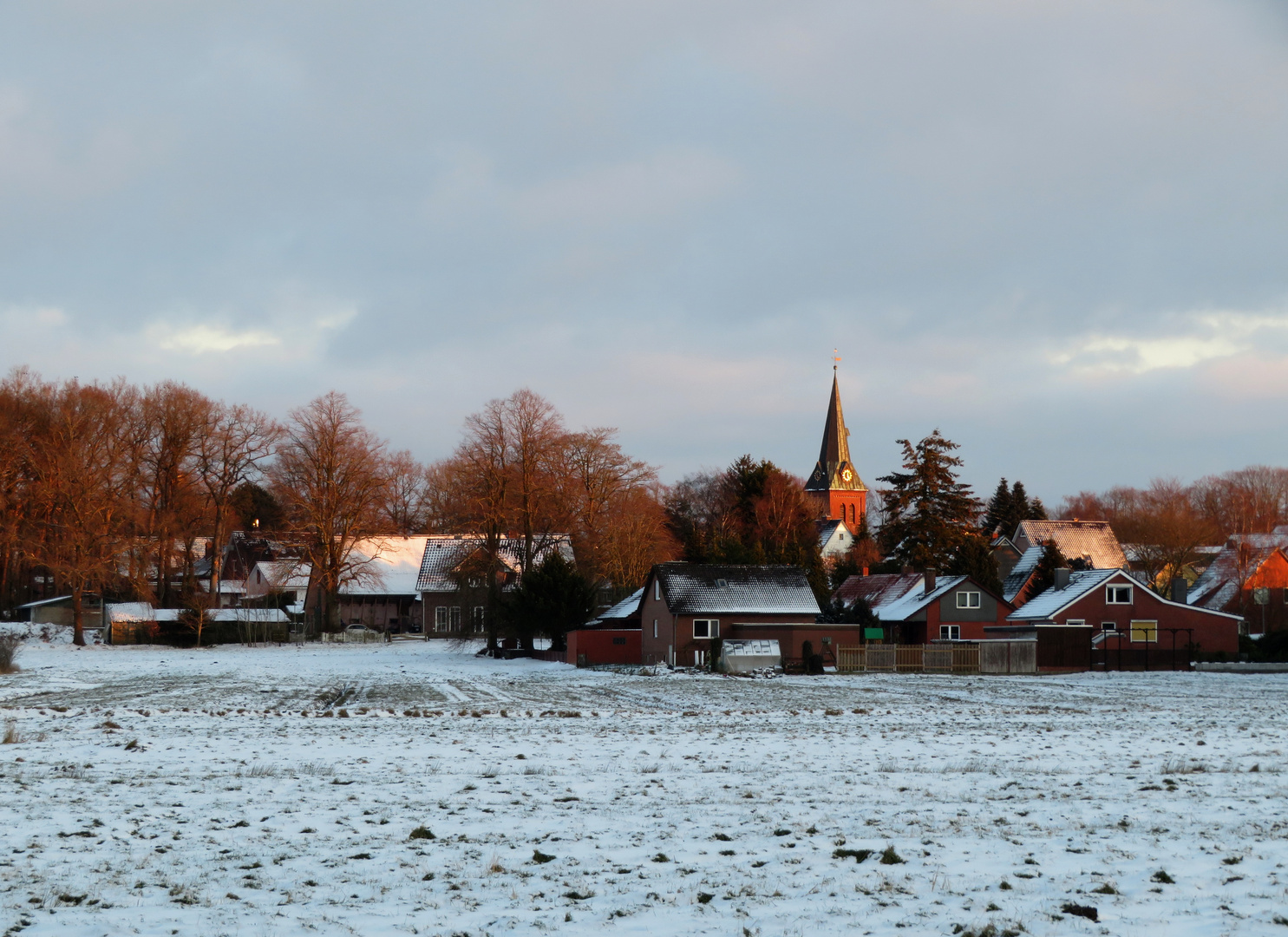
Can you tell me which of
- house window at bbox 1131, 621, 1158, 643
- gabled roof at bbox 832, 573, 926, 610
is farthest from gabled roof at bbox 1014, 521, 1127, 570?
house window at bbox 1131, 621, 1158, 643

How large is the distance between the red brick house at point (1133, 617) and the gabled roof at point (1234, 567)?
2447 cm

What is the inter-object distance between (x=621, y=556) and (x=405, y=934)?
198 feet

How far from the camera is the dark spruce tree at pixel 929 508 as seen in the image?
8594 cm

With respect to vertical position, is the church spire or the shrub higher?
the church spire

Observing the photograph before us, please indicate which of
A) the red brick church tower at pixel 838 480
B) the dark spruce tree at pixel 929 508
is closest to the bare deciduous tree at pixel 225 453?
the dark spruce tree at pixel 929 508

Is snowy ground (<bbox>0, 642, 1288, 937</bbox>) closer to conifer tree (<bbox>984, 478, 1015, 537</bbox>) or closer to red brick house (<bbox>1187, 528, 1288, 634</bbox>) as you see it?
red brick house (<bbox>1187, 528, 1288, 634</bbox>)

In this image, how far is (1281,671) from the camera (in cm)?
5372

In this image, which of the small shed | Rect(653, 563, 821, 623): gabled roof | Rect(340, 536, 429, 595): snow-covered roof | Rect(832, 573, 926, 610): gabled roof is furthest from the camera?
Rect(340, 536, 429, 595): snow-covered roof

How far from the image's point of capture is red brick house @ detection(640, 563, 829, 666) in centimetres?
5616

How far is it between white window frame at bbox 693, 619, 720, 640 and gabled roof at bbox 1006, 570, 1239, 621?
58.6ft

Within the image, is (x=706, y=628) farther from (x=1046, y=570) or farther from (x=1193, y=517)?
(x=1193, y=517)

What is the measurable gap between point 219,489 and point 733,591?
37.3 metres

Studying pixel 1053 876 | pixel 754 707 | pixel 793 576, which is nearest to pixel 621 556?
pixel 793 576

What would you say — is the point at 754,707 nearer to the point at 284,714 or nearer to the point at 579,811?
the point at 284,714
